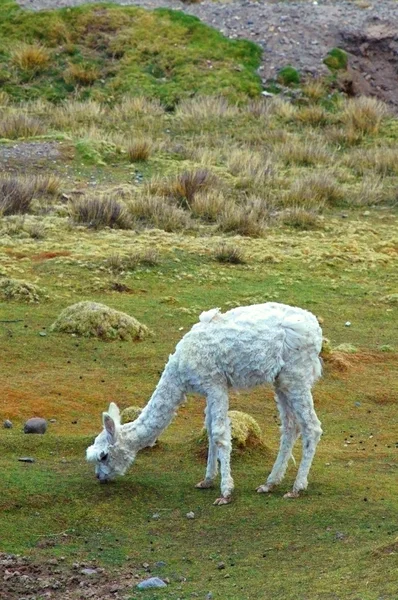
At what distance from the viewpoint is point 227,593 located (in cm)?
705

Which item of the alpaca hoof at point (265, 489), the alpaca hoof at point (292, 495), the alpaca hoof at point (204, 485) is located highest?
the alpaca hoof at point (292, 495)

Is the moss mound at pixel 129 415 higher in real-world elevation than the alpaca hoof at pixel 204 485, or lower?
lower

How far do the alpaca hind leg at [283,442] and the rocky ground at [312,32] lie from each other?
81.7 feet

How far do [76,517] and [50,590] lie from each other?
148cm

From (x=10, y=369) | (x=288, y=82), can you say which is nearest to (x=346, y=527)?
(x=10, y=369)

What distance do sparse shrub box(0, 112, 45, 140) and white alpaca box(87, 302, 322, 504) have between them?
16.4 meters

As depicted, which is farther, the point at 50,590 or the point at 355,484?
the point at 355,484

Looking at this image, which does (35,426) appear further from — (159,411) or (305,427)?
(305,427)

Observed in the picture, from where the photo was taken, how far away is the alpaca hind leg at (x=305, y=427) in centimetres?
920

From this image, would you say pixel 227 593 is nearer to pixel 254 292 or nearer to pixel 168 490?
pixel 168 490

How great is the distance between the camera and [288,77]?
3319 centimetres

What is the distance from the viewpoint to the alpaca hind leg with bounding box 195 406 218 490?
932 centimetres

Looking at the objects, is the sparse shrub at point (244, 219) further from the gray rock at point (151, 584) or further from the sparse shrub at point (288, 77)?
the sparse shrub at point (288, 77)

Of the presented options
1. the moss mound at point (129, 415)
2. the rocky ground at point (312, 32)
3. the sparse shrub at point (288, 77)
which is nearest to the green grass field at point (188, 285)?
the moss mound at point (129, 415)
